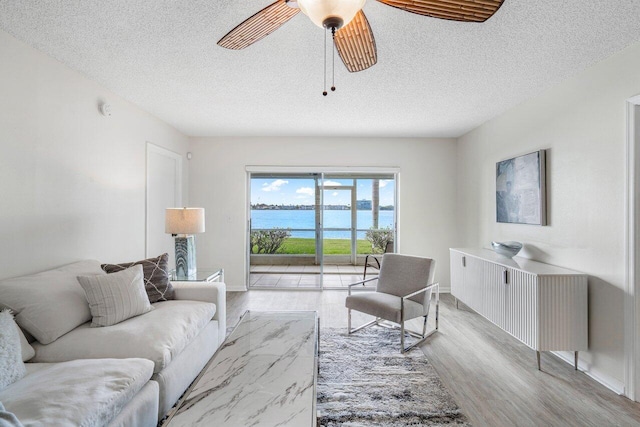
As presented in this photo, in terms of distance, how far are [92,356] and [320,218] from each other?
3894 mm

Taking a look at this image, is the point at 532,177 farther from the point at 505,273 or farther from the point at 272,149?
the point at 272,149

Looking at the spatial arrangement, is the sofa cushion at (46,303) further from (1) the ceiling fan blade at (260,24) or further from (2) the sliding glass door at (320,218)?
(2) the sliding glass door at (320,218)

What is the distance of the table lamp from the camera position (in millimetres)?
3531

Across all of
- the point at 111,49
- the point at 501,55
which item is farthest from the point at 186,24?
the point at 501,55

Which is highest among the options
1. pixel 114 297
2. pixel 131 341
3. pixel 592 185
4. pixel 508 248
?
pixel 592 185

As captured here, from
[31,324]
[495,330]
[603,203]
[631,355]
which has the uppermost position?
[603,203]

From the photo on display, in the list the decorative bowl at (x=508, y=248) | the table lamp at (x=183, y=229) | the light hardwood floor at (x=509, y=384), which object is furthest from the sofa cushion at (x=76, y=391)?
the decorative bowl at (x=508, y=248)

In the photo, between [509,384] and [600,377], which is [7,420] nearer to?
[509,384]

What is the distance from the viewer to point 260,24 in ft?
5.34

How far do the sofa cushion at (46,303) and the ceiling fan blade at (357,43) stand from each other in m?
2.29

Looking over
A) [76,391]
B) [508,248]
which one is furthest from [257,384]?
[508,248]

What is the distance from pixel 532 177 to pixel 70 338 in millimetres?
4051

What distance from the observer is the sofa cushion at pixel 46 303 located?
1.95 meters

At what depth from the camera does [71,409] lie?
1.37 meters
